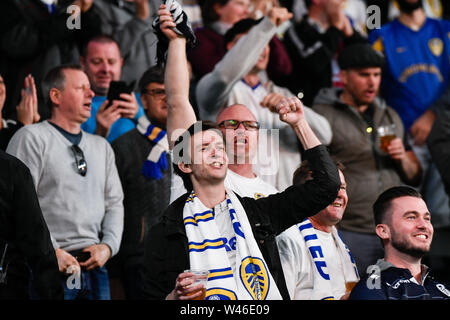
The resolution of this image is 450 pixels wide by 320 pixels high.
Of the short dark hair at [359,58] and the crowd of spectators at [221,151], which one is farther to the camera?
the short dark hair at [359,58]

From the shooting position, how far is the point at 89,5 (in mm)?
5438

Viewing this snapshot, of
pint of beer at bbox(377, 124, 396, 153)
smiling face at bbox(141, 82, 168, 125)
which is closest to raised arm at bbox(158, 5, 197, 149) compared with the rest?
smiling face at bbox(141, 82, 168, 125)

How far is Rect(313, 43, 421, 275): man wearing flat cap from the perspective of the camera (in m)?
4.95

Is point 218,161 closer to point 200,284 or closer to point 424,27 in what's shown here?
point 200,284

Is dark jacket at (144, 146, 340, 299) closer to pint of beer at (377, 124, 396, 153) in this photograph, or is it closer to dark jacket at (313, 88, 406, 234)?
dark jacket at (313, 88, 406, 234)

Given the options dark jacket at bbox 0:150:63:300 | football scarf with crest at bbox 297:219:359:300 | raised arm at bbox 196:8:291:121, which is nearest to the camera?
dark jacket at bbox 0:150:63:300

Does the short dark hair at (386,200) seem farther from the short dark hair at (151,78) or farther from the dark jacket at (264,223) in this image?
the short dark hair at (151,78)

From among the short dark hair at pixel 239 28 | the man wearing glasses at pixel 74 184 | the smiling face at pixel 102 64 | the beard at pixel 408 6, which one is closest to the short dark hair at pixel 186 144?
the man wearing glasses at pixel 74 184

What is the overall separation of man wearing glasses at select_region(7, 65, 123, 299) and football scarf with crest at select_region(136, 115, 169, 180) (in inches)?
9.1

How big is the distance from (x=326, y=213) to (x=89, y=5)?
2410 mm

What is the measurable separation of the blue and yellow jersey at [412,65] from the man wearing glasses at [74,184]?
253 cm

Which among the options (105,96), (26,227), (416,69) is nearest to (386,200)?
(26,227)

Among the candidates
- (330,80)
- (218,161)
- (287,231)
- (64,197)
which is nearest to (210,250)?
(218,161)

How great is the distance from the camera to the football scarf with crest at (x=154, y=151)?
15.2 feet
